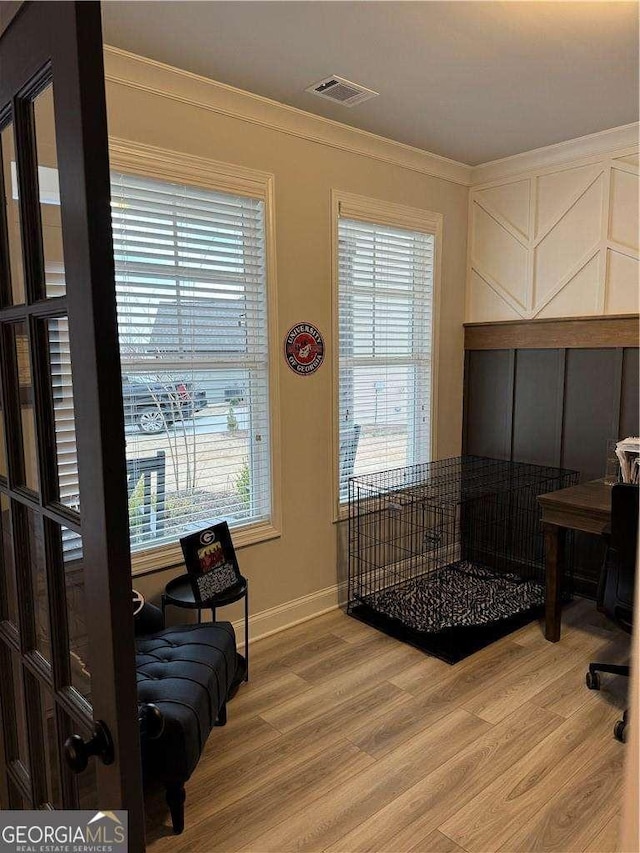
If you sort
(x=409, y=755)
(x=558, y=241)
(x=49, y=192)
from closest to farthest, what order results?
(x=49, y=192)
(x=409, y=755)
(x=558, y=241)

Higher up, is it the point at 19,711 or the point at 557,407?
the point at 557,407

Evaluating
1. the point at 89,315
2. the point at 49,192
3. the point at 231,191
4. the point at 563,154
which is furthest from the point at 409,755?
the point at 563,154

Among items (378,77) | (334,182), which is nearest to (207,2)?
(378,77)

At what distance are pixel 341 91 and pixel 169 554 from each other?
2.34 metres

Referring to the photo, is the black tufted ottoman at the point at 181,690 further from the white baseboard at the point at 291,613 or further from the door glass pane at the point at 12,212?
the door glass pane at the point at 12,212

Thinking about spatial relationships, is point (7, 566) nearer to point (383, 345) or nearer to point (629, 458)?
point (383, 345)

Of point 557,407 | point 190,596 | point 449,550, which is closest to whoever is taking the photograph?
point 190,596

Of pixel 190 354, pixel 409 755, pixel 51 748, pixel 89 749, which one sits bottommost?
pixel 409 755

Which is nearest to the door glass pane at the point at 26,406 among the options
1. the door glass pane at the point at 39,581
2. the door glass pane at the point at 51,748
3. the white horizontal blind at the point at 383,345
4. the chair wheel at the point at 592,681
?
the door glass pane at the point at 39,581

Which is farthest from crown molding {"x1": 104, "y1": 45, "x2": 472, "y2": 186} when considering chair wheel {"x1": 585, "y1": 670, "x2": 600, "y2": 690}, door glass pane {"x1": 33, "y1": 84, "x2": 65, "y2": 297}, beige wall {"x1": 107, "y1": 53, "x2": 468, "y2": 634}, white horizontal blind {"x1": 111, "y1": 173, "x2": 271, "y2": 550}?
chair wheel {"x1": 585, "y1": 670, "x2": 600, "y2": 690}

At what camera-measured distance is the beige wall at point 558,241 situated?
11.1 ft

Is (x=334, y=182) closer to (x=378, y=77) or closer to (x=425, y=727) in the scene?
(x=378, y=77)

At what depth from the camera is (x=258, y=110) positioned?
2.90m

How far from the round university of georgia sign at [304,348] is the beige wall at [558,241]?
1441 mm
